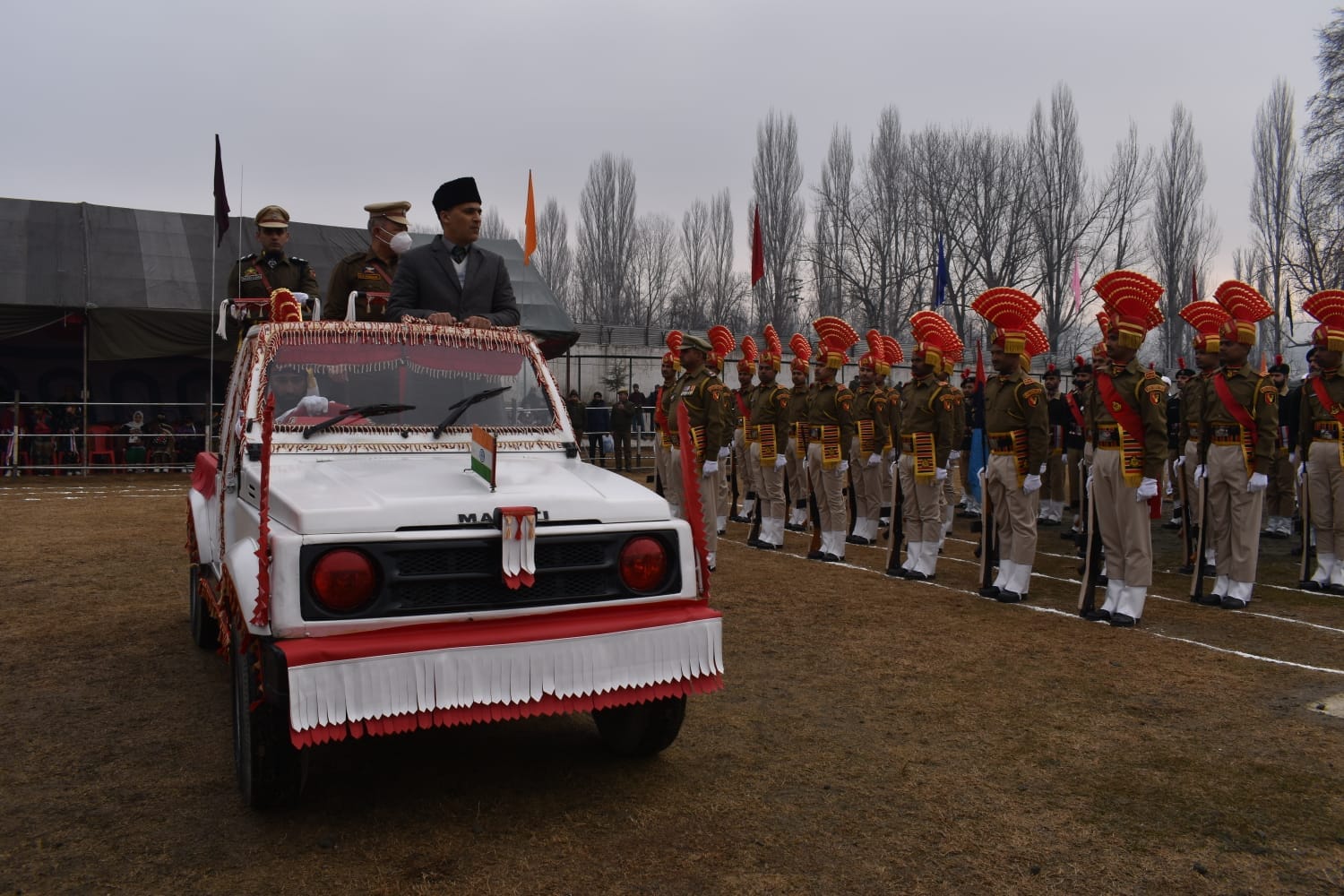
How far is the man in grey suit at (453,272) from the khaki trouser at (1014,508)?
182 inches

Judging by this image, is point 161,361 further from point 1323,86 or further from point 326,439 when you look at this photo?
point 1323,86

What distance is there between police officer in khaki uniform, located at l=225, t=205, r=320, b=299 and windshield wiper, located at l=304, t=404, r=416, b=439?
3015mm

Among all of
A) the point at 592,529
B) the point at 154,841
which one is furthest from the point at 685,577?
the point at 154,841

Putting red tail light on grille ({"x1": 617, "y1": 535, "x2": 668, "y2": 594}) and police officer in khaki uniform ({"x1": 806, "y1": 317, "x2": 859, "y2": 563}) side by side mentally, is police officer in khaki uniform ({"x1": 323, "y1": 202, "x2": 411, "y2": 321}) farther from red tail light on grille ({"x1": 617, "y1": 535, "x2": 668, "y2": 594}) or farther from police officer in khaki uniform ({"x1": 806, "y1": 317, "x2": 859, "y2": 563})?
police officer in khaki uniform ({"x1": 806, "y1": 317, "x2": 859, "y2": 563})

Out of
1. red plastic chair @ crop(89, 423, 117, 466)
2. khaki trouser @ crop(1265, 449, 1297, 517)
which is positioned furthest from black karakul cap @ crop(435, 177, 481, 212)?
red plastic chair @ crop(89, 423, 117, 466)

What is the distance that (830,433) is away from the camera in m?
11.9

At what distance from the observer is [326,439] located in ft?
15.2

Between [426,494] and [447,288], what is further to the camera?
[447,288]

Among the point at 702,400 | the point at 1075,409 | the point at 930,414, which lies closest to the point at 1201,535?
the point at 930,414

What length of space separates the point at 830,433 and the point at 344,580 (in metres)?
8.88

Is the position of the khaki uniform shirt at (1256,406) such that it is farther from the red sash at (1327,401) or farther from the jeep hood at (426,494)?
the jeep hood at (426,494)

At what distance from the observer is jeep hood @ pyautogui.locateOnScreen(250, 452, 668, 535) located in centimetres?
359

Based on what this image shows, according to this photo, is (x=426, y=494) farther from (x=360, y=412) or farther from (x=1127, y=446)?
(x=1127, y=446)

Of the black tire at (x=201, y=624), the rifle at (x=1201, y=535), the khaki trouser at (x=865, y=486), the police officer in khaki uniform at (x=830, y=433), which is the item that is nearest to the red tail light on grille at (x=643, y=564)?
the black tire at (x=201, y=624)
